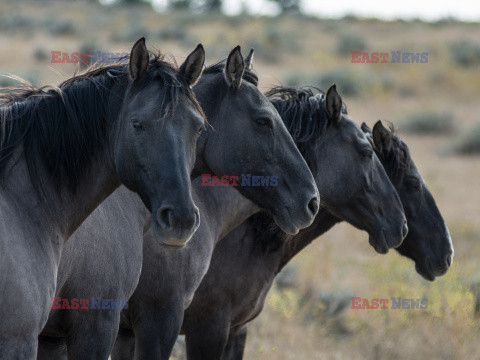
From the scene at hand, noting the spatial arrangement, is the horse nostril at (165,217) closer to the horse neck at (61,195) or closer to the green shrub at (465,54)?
the horse neck at (61,195)

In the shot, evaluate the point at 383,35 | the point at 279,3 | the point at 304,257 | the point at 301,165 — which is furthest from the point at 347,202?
the point at 279,3

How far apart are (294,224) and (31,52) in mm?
19262

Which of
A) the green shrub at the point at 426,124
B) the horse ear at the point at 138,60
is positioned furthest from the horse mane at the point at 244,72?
the green shrub at the point at 426,124

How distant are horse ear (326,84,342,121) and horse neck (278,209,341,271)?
858 mm

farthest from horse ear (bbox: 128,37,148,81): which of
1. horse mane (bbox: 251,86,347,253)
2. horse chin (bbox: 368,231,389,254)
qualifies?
horse chin (bbox: 368,231,389,254)

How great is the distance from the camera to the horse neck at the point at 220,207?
5.16 meters

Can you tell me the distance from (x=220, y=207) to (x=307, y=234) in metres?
0.93

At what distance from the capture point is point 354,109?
21.4m

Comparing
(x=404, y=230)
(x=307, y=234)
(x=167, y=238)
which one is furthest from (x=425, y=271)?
(x=167, y=238)

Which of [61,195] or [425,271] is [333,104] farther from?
[61,195]

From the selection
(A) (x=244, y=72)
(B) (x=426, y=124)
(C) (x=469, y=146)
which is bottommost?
(C) (x=469, y=146)

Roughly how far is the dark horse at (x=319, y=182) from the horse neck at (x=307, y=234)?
365mm

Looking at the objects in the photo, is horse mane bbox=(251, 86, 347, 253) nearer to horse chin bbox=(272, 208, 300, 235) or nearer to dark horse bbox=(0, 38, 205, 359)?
horse chin bbox=(272, 208, 300, 235)

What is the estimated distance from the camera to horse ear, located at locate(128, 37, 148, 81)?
3575 mm
